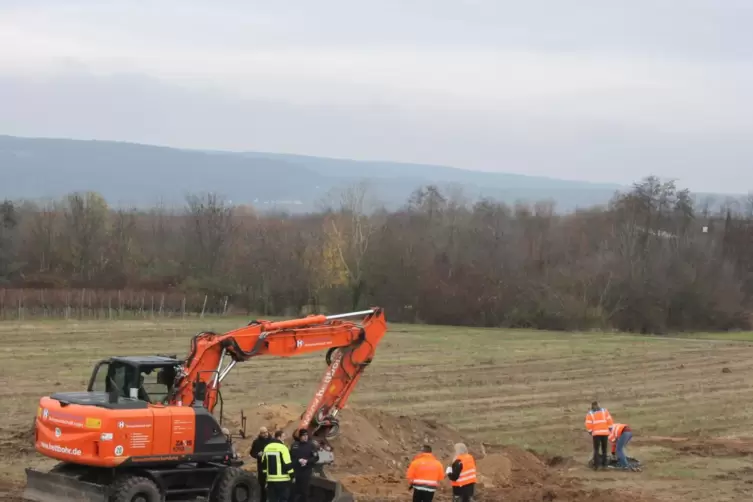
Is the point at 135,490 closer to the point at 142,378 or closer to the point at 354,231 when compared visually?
the point at 142,378

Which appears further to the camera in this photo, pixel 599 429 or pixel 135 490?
pixel 599 429

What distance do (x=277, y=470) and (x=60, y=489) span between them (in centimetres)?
320

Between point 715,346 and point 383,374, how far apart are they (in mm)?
24177

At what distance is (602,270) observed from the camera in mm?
71812

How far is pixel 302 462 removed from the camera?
16.3 meters

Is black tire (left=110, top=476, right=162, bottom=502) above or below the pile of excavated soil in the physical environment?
above

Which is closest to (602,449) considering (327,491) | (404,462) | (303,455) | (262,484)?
(404,462)

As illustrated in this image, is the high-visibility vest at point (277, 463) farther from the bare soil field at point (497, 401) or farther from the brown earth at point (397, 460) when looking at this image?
the bare soil field at point (497, 401)

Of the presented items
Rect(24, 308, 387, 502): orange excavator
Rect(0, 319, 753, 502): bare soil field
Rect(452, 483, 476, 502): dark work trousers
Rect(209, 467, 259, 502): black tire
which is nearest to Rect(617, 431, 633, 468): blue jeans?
Rect(0, 319, 753, 502): bare soil field

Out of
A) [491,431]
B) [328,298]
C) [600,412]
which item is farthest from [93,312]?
[600,412]

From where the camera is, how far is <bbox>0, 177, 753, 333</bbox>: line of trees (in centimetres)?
6969

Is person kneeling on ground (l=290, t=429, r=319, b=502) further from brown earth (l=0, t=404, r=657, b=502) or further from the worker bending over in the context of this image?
brown earth (l=0, t=404, r=657, b=502)

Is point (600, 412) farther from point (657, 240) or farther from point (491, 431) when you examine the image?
point (657, 240)

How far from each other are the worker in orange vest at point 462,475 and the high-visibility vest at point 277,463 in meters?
2.72
